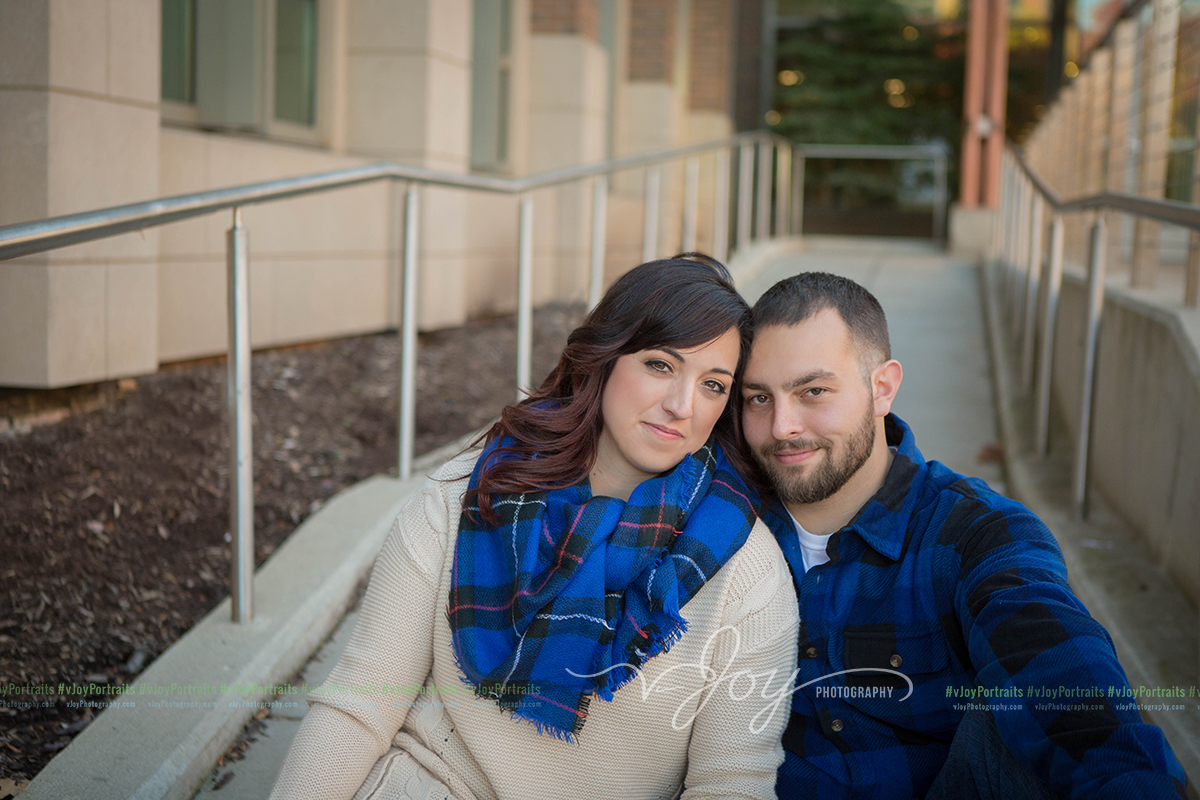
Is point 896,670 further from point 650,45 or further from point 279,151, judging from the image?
point 650,45

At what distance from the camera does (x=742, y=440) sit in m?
2.04

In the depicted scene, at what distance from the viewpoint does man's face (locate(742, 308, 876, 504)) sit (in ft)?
6.30

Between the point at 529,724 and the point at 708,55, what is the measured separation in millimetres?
12304

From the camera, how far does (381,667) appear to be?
1792 mm

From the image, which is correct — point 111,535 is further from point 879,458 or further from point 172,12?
point 172,12

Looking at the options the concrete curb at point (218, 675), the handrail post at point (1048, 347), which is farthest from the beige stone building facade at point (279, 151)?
the handrail post at point (1048, 347)

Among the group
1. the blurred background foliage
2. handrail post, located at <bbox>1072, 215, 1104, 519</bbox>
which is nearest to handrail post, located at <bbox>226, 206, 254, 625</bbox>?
handrail post, located at <bbox>1072, 215, 1104, 519</bbox>

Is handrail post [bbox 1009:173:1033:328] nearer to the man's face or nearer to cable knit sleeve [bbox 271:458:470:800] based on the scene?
the man's face

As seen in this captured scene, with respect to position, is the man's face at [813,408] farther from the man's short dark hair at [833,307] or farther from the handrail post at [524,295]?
the handrail post at [524,295]

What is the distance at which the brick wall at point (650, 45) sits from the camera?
11148 millimetres

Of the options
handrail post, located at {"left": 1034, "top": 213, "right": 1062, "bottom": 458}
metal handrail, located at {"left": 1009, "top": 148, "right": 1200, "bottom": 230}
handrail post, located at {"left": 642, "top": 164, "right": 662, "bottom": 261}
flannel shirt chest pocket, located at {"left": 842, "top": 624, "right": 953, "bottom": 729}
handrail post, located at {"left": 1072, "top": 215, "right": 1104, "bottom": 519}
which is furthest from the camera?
handrail post, located at {"left": 642, "top": 164, "right": 662, "bottom": 261}

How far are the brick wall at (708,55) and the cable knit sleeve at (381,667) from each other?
38.9ft

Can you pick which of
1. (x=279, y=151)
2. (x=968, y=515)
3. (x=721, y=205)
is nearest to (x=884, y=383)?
(x=968, y=515)

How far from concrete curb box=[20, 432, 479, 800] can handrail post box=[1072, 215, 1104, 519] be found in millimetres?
2162
